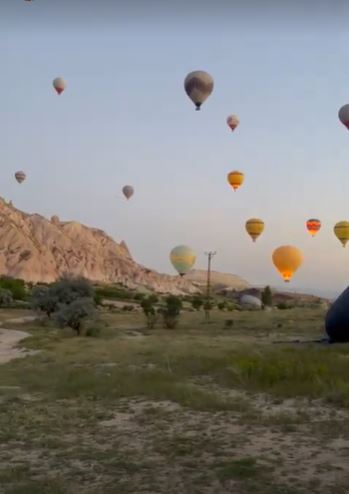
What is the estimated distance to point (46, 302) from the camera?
36.7 m

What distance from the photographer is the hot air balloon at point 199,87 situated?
3044cm

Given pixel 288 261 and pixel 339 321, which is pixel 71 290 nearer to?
pixel 288 261

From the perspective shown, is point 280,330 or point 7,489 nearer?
point 7,489

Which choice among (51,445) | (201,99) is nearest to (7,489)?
(51,445)

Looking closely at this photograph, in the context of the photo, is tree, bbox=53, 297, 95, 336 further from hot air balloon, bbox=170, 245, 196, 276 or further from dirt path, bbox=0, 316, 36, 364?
hot air balloon, bbox=170, 245, 196, 276

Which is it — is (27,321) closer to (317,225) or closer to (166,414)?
(317,225)

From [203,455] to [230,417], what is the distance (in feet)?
7.00

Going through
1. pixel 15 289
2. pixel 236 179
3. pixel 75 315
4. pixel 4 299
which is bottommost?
pixel 75 315

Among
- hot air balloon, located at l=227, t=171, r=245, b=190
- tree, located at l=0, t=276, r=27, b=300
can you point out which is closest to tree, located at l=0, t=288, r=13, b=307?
tree, located at l=0, t=276, r=27, b=300

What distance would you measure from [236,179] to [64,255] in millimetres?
109706

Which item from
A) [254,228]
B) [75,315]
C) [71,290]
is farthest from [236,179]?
[75,315]

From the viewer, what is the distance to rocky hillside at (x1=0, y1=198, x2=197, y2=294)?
126481 mm

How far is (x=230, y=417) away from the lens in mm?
8938

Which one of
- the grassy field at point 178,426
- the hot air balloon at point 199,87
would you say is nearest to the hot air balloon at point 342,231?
the hot air balloon at point 199,87
